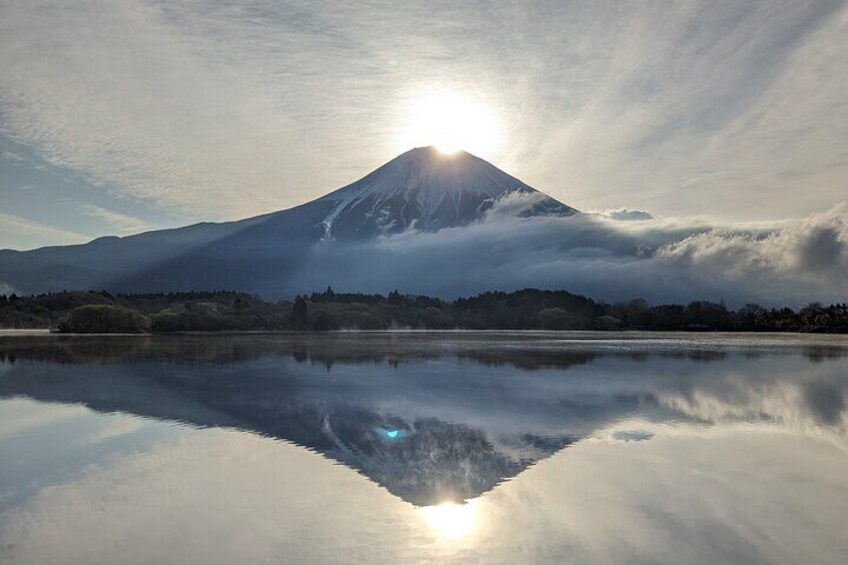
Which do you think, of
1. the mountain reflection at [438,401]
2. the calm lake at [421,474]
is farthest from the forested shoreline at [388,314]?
the calm lake at [421,474]

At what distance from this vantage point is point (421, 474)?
14.4 m

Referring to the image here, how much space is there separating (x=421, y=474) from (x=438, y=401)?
10.7 meters

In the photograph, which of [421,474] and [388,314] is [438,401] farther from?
[388,314]

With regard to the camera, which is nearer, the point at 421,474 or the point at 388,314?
the point at 421,474

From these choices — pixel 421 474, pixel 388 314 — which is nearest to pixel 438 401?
pixel 421 474

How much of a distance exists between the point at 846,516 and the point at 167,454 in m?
13.4

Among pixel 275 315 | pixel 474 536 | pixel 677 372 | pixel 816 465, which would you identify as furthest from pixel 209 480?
pixel 275 315

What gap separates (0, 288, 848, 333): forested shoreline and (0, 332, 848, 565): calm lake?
106196 mm

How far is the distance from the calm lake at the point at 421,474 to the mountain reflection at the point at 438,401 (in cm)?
13

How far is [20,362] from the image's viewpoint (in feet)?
138

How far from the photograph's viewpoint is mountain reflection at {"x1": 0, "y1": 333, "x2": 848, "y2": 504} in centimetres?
1600

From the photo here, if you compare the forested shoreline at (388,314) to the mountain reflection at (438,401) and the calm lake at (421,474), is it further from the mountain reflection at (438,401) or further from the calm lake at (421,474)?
the calm lake at (421,474)

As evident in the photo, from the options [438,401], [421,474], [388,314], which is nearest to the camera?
[421,474]

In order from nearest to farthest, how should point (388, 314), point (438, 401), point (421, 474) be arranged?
1. point (421, 474)
2. point (438, 401)
3. point (388, 314)
